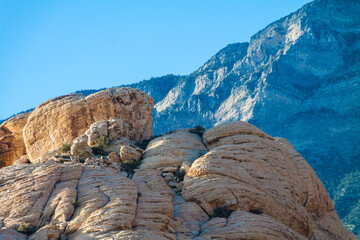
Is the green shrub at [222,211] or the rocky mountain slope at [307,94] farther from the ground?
the rocky mountain slope at [307,94]

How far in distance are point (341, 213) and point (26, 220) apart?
97.6 meters

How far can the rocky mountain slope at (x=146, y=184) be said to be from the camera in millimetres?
27625

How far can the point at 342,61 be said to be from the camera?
179 m

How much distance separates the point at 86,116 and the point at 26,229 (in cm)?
2373

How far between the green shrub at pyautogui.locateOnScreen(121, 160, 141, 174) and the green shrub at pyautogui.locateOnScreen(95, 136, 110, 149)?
14.9 ft

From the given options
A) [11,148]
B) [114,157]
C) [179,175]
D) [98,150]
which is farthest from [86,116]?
[179,175]

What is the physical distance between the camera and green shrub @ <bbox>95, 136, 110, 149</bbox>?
4307 cm

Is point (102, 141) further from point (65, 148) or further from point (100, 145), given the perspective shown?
point (65, 148)

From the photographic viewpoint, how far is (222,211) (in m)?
31.5

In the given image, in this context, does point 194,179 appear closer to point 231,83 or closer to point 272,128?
point 272,128

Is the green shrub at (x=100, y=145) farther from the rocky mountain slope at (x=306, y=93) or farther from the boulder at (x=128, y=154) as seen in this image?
the rocky mountain slope at (x=306, y=93)

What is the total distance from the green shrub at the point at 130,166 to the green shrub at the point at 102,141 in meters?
4.54

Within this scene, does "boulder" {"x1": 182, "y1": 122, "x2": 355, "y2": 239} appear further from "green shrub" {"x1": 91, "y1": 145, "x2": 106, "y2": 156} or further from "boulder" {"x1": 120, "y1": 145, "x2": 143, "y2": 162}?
"green shrub" {"x1": 91, "y1": 145, "x2": 106, "y2": 156}

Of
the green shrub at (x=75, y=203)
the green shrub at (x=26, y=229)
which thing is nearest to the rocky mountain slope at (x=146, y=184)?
the green shrub at (x=26, y=229)
